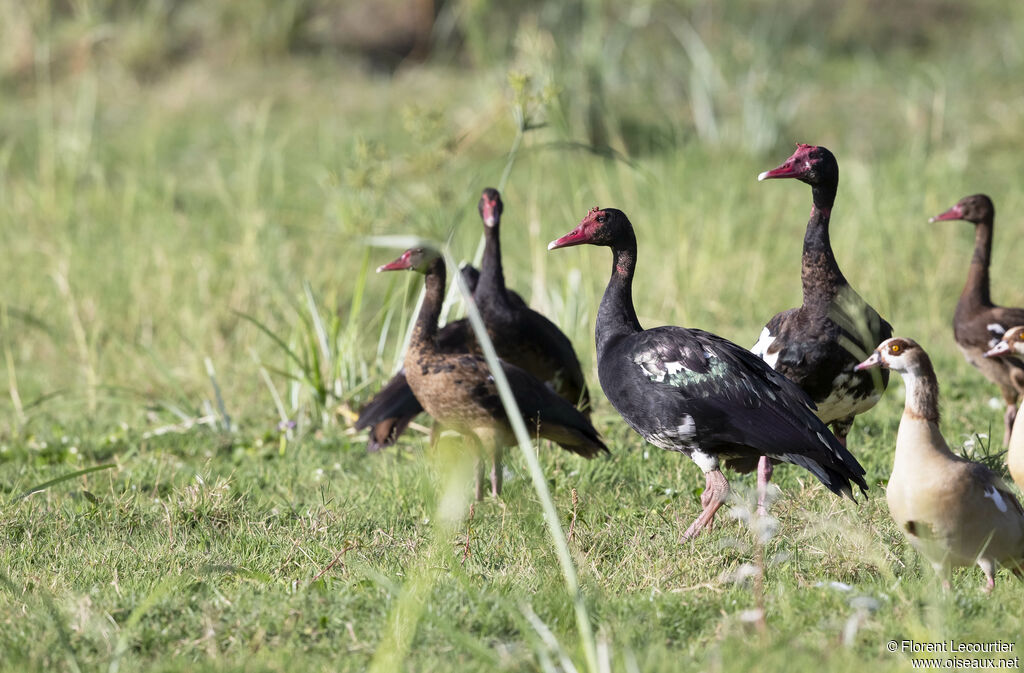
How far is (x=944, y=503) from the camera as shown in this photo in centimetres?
379

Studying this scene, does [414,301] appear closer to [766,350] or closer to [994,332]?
[766,350]

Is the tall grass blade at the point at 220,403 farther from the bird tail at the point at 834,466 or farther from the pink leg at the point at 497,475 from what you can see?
the bird tail at the point at 834,466

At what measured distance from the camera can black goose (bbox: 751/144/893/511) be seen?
16.3 ft

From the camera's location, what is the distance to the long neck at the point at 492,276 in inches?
243

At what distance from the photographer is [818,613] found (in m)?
3.77

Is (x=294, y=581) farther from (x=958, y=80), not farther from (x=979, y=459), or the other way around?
(x=958, y=80)

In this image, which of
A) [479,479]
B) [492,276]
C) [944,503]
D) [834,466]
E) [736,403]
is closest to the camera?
[944,503]

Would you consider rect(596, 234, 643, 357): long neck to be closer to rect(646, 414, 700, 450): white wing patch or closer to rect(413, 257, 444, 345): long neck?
rect(646, 414, 700, 450): white wing patch

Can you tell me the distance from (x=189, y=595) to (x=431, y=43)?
10.3 m

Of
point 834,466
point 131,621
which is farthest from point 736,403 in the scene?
point 131,621

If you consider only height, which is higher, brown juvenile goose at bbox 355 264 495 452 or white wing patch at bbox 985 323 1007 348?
white wing patch at bbox 985 323 1007 348

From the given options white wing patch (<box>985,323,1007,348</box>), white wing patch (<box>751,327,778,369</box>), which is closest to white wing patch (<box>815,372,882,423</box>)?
white wing patch (<box>751,327,778,369</box>)

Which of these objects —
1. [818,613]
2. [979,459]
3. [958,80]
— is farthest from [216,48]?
[818,613]

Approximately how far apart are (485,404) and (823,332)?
57.4 inches
